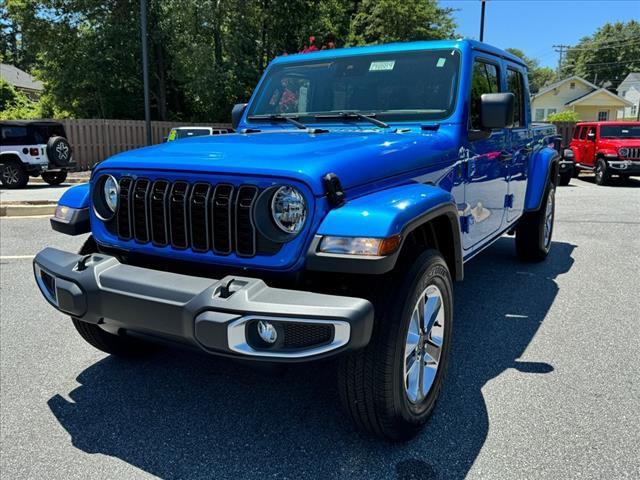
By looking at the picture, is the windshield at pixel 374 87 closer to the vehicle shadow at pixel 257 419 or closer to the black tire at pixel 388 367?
the black tire at pixel 388 367

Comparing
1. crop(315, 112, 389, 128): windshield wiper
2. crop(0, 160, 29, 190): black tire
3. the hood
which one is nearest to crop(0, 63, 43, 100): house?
crop(0, 160, 29, 190): black tire

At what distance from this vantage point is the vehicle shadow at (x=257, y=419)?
2.46 metres

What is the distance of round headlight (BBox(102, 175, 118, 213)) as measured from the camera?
2787 mm

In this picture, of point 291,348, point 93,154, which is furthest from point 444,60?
point 93,154

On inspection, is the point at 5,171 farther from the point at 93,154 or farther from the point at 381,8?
the point at 381,8

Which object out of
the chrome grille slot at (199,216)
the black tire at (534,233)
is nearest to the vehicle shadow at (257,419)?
the chrome grille slot at (199,216)

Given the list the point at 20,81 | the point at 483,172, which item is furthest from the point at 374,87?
the point at 20,81

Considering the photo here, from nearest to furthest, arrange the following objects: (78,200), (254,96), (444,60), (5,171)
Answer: (78,200)
(444,60)
(254,96)
(5,171)

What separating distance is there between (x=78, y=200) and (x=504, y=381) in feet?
8.76

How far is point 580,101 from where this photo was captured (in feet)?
158

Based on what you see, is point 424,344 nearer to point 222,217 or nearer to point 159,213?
point 222,217

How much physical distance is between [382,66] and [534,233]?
302cm

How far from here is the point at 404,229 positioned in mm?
2236

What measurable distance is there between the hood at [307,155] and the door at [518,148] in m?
1.54
